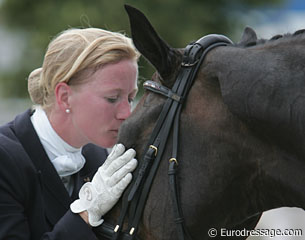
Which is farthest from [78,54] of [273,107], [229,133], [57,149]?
[273,107]

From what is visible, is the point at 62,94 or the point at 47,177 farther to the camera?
the point at 62,94

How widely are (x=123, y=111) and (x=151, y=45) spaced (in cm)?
62

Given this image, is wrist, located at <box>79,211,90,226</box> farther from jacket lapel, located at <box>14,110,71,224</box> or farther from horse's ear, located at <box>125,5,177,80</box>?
horse's ear, located at <box>125,5,177,80</box>

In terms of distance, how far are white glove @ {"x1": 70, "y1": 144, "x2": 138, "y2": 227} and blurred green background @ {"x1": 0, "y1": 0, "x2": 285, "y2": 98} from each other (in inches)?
399

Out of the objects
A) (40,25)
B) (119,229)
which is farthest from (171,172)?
(40,25)

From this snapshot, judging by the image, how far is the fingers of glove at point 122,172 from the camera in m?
2.26

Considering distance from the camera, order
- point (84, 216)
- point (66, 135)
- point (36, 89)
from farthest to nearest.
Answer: point (36, 89)
point (66, 135)
point (84, 216)

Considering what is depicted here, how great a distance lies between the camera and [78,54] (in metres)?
2.84

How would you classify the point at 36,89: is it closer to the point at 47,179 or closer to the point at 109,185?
the point at 47,179

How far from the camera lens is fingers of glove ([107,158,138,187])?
226 cm

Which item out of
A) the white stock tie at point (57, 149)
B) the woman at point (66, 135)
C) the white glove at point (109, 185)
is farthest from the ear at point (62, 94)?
the white glove at point (109, 185)

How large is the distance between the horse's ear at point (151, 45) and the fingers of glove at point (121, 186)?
434 mm

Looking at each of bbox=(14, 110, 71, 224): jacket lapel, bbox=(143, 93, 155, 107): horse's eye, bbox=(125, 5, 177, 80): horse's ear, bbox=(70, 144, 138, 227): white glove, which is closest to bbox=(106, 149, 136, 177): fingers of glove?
bbox=(70, 144, 138, 227): white glove

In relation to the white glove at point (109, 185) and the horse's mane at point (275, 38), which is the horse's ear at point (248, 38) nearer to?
the horse's mane at point (275, 38)
